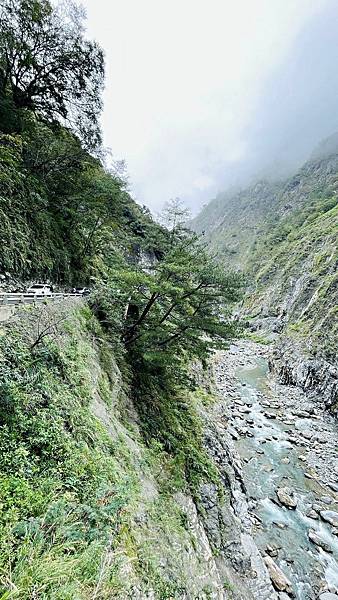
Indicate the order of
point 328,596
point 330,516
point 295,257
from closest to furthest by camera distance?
point 328,596 < point 330,516 < point 295,257

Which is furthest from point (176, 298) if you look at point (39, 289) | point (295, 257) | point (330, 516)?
point (295, 257)

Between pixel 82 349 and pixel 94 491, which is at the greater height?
pixel 82 349

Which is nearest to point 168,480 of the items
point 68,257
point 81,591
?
point 81,591

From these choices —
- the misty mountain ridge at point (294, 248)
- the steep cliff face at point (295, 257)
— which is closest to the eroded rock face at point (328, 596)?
the steep cliff face at point (295, 257)

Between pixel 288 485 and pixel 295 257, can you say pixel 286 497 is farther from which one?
pixel 295 257

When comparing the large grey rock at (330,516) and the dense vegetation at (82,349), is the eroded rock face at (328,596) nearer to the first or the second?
the large grey rock at (330,516)

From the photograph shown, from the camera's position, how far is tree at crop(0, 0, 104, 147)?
12484mm

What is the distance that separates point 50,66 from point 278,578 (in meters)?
23.5

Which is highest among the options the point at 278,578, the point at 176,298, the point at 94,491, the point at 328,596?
the point at 176,298

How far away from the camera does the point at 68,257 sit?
52.3ft

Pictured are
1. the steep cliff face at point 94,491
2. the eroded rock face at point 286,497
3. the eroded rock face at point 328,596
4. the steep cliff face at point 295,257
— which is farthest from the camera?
the steep cliff face at point 295,257

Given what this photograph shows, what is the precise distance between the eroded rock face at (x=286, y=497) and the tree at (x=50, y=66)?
69.3 feet

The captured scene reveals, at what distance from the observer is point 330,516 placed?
13.4 m

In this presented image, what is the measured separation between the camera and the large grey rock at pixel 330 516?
13.1 m
